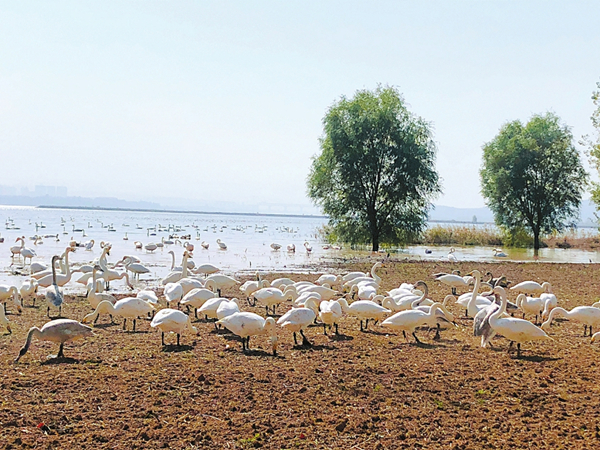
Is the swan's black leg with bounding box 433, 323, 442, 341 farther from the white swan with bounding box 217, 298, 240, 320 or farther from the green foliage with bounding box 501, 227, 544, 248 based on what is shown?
the green foliage with bounding box 501, 227, 544, 248

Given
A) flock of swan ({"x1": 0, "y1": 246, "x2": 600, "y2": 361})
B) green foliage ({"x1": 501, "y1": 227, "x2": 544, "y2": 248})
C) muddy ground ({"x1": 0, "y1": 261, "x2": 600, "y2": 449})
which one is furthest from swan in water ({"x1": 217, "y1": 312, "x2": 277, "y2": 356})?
green foliage ({"x1": 501, "y1": 227, "x2": 544, "y2": 248})

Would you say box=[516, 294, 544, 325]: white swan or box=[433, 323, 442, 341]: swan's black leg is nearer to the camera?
box=[433, 323, 442, 341]: swan's black leg

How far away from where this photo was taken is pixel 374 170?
37.8m

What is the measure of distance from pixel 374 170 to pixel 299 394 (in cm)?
3126

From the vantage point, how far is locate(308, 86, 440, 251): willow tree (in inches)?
1455

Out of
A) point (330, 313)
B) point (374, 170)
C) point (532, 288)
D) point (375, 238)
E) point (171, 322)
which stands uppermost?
point (374, 170)

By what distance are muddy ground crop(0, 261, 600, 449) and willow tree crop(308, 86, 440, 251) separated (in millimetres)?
26848

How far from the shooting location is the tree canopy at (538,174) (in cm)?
4412

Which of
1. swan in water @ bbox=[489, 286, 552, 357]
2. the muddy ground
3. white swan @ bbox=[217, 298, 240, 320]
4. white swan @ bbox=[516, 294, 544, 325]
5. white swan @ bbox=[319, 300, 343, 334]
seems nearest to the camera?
the muddy ground

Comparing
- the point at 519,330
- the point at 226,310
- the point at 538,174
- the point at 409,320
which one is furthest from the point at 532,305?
the point at 538,174

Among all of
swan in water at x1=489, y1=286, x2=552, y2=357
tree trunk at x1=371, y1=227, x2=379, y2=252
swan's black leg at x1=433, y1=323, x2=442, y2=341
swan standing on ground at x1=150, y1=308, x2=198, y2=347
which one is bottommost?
swan's black leg at x1=433, y1=323, x2=442, y2=341

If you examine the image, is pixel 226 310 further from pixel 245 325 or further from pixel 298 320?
pixel 298 320

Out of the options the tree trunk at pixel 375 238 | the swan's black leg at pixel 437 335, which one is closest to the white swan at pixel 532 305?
the swan's black leg at pixel 437 335

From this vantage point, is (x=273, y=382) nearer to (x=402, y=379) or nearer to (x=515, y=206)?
(x=402, y=379)
